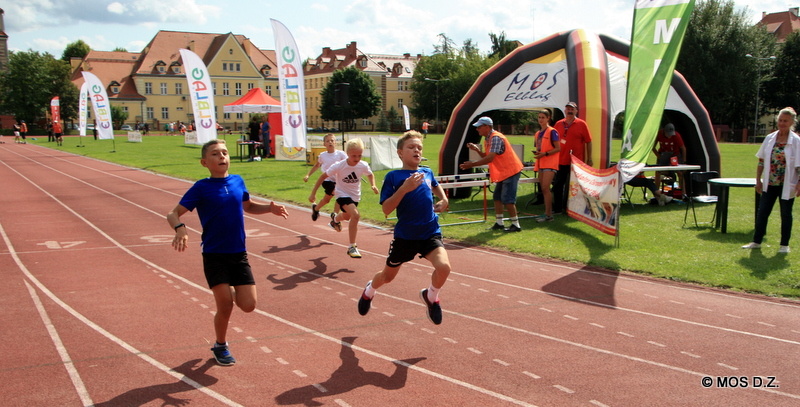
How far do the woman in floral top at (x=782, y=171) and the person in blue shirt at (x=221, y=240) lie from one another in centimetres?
737

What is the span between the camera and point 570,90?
1327 cm

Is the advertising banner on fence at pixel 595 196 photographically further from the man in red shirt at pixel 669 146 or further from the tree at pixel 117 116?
the tree at pixel 117 116

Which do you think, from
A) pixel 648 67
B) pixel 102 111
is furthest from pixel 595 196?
pixel 102 111

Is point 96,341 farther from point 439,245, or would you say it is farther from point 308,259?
point 308,259

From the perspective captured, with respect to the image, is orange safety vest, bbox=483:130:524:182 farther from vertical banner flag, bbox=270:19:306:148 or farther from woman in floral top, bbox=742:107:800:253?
vertical banner flag, bbox=270:19:306:148

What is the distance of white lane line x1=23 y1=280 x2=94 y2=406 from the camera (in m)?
4.46

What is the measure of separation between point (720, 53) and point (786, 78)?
1031 centimetres

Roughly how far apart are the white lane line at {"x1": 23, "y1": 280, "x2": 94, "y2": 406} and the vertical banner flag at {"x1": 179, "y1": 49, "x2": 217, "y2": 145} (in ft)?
57.7

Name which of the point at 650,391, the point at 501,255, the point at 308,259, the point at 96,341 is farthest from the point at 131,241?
the point at 650,391

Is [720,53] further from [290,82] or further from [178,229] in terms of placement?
[178,229]

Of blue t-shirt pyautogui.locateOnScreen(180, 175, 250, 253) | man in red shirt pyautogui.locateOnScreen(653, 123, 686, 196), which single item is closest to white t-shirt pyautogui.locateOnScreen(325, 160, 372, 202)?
blue t-shirt pyautogui.locateOnScreen(180, 175, 250, 253)

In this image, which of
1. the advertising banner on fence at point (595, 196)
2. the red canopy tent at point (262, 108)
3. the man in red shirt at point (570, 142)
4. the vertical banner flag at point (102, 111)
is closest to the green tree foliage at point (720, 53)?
the red canopy tent at point (262, 108)

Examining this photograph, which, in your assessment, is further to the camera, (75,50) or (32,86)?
(75,50)

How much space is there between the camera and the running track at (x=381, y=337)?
14.9ft
